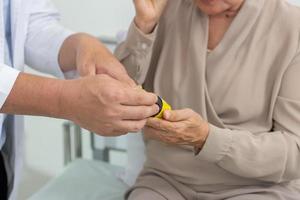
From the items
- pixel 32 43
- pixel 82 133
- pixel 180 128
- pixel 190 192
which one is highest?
pixel 32 43

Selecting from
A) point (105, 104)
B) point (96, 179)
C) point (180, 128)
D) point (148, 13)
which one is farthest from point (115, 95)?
point (96, 179)

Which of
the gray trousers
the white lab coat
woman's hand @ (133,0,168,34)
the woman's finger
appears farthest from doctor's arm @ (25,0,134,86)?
the gray trousers

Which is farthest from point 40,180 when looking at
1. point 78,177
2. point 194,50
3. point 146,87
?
point 194,50

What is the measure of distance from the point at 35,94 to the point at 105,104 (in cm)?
16

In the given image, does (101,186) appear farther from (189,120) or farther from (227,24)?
(227,24)

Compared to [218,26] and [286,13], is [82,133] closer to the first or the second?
[218,26]

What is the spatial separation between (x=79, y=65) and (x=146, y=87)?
287mm

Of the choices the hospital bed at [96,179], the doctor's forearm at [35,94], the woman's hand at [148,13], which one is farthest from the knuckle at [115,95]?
the hospital bed at [96,179]

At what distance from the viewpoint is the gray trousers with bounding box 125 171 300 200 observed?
50.1 inches

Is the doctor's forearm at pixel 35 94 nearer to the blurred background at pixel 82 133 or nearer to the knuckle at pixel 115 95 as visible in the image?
the knuckle at pixel 115 95

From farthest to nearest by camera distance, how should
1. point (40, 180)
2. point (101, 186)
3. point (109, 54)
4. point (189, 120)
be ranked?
point (40, 180), point (101, 186), point (109, 54), point (189, 120)

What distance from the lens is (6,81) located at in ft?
3.17

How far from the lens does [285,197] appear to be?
128 centimetres

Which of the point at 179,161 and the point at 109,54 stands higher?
the point at 109,54
